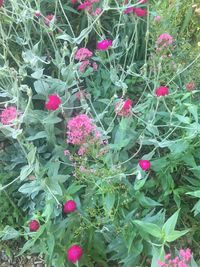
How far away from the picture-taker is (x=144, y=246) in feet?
7.20

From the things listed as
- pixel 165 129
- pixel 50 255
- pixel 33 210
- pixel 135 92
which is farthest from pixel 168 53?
pixel 50 255

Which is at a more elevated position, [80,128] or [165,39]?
[165,39]

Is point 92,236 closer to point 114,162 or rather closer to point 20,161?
point 114,162

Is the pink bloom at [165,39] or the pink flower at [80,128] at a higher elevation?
the pink bloom at [165,39]

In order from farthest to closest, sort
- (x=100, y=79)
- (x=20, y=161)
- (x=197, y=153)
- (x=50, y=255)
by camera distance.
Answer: (x=100, y=79), (x=20, y=161), (x=197, y=153), (x=50, y=255)

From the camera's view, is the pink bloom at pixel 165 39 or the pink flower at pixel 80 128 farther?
the pink bloom at pixel 165 39

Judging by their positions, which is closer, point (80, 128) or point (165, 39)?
point (80, 128)

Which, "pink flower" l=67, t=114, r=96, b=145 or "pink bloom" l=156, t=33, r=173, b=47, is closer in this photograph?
"pink flower" l=67, t=114, r=96, b=145

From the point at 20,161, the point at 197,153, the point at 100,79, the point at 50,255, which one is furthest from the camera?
the point at 100,79

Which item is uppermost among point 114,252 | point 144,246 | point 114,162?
point 114,162

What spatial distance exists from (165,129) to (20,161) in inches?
29.7

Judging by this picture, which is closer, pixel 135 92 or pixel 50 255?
pixel 50 255

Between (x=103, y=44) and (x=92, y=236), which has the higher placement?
(x=103, y=44)

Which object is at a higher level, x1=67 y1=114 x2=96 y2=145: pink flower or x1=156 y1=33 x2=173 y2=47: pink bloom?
x1=156 y1=33 x2=173 y2=47: pink bloom
